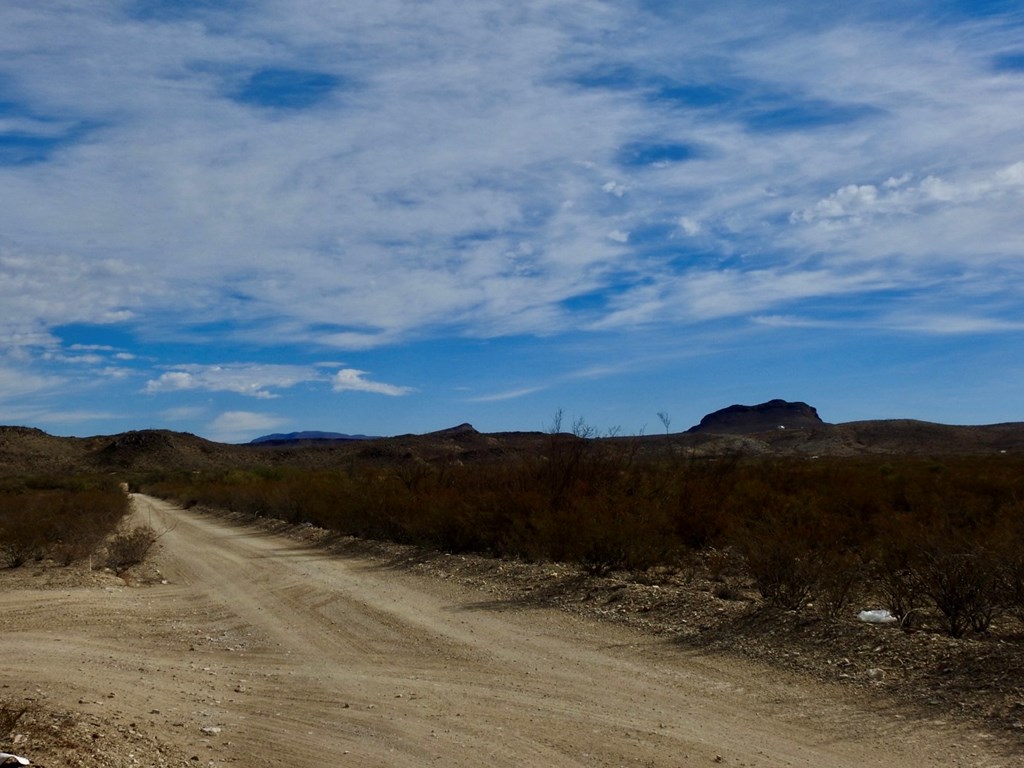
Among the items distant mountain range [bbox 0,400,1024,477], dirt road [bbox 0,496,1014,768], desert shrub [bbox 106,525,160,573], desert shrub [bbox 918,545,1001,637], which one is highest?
distant mountain range [bbox 0,400,1024,477]

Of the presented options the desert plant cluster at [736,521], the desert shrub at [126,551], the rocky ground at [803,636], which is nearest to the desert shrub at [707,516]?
the desert plant cluster at [736,521]

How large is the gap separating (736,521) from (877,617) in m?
8.26

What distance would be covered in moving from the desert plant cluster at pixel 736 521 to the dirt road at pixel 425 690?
9.79 feet

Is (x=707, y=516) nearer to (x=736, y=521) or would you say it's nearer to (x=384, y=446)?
(x=736, y=521)

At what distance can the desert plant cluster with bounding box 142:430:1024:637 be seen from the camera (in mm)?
12773

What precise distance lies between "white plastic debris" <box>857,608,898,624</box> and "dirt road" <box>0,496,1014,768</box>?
2.70m

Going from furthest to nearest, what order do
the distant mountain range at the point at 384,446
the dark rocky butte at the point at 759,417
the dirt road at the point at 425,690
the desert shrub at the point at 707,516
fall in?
the dark rocky butte at the point at 759,417 < the distant mountain range at the point at 384,446 < the desert shrub at the point at 707,516 < the dirt road at the point at 425,690

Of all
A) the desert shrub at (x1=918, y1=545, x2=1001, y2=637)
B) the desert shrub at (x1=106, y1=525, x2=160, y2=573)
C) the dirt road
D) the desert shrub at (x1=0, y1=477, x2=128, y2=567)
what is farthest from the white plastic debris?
the desert shrub at (x1=0, y1=477, x2=128, y2=567)

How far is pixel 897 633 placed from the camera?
11414mm

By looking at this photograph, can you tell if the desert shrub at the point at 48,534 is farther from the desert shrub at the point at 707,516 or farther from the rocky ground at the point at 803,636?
the rocky ground at the point at 803,636

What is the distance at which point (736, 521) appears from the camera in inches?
834

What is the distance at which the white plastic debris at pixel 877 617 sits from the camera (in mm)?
12711

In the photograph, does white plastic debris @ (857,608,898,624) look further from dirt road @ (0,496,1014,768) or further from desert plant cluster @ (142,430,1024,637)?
dirt road @ (0,496,1014,768)

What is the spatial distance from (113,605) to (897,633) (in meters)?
12.0
